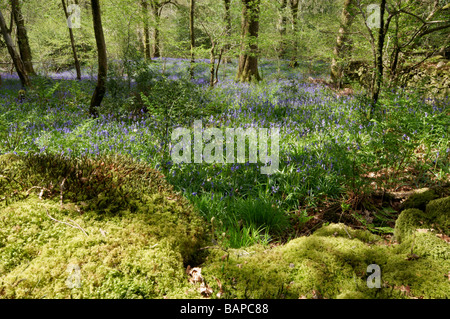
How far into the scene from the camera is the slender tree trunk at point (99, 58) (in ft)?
20.0

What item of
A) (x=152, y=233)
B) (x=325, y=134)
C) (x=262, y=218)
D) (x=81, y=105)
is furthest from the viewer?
(x=81, y=105)

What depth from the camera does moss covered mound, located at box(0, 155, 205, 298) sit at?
126cm

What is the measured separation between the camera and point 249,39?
9805 millimetres

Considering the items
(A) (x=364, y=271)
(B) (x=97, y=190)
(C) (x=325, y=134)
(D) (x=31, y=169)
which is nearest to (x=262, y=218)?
(A) (x=364, y=271)

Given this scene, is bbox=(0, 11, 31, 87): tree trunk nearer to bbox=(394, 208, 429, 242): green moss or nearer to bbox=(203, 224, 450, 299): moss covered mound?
bbox=(203, 224, 450, 299): moss covered mound

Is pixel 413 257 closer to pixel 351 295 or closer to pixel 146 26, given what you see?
pixel 351 295

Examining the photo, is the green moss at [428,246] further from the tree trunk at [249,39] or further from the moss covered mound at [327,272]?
the tree trunk at [249,39]

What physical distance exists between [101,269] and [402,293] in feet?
5.07

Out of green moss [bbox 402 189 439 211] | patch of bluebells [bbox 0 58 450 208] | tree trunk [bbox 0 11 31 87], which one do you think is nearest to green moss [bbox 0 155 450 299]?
green moss [bbox 402 189 439 211]

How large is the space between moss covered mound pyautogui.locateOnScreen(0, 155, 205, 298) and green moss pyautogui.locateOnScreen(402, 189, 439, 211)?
233cm

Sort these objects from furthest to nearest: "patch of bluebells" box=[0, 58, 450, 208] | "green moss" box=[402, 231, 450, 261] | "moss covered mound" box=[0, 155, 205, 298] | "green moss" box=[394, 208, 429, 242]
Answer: "patch of bluebells" box=[0, 58, 450, 208]
"green moss" box=[394, 208, 429, 242]
"green moss" box=[402, 231, 450, 261]
"moss covered mound" box=[0, 155, 205, 298]

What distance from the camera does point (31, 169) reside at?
200 centimetres

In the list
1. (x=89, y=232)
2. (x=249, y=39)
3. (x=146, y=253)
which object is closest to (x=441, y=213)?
(x=146, y=253)
